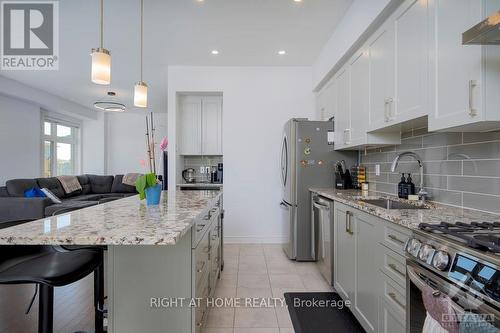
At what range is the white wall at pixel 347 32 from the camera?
83.4 inches

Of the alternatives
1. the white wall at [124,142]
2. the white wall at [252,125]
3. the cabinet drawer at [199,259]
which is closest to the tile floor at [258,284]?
the white wall at [252,125]

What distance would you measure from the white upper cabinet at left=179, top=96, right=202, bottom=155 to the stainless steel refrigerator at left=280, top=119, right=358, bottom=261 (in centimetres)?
186

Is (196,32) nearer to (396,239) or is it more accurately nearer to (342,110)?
(342,110)

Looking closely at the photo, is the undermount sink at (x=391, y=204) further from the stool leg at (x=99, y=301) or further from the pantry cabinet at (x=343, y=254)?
the stool leg at (x=99, y=301)

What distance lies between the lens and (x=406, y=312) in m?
1.21

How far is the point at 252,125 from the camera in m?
4.10

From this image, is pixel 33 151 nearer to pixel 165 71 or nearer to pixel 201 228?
pixel 165 71

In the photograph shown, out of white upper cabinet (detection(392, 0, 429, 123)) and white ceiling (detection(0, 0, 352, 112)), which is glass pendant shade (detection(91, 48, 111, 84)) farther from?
white upper cabinet (detection(392, 0, 429, 123))

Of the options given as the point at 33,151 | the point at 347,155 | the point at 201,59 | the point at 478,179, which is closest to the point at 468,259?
the point at 478,179

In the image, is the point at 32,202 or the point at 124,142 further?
the point at 124,142

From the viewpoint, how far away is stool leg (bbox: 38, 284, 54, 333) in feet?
3.96

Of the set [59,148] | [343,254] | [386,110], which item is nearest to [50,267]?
[343,254]

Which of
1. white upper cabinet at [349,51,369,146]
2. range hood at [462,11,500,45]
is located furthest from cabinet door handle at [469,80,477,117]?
white upper cabinet at [349,51,369,146]

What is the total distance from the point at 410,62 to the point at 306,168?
169 centimetres
